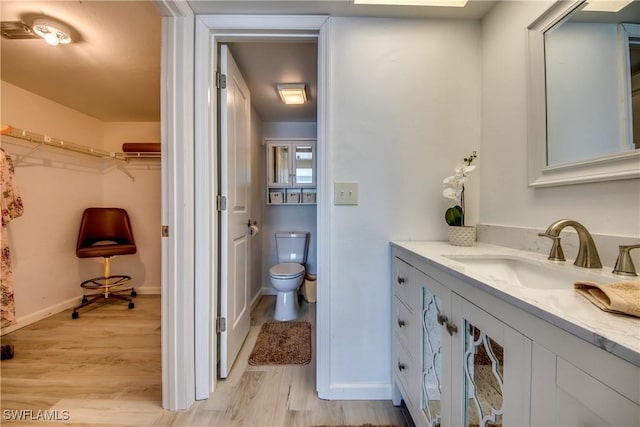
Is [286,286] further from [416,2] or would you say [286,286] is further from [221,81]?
[416,2]

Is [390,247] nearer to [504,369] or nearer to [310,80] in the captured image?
[504,369]

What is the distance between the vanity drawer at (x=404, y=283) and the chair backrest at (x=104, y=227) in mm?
2889

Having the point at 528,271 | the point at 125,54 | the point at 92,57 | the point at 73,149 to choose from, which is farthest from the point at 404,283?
the point at 73,149

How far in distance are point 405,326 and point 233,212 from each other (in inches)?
45.9

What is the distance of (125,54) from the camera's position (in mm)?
1696

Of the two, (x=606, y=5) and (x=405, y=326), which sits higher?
(x=606, y=5)

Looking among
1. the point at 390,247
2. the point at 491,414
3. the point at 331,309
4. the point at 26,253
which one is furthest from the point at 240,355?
the point at 26,253

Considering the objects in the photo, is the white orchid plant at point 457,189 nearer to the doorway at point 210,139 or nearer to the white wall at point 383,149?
the white wall at point 383,149

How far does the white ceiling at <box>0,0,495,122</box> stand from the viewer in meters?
1.26

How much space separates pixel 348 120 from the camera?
4.31 ft

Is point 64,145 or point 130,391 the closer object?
point 130,391

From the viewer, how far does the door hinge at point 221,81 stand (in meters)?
1.42

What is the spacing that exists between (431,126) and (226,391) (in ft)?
6.03

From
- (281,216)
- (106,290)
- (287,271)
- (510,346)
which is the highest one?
(281,216)
